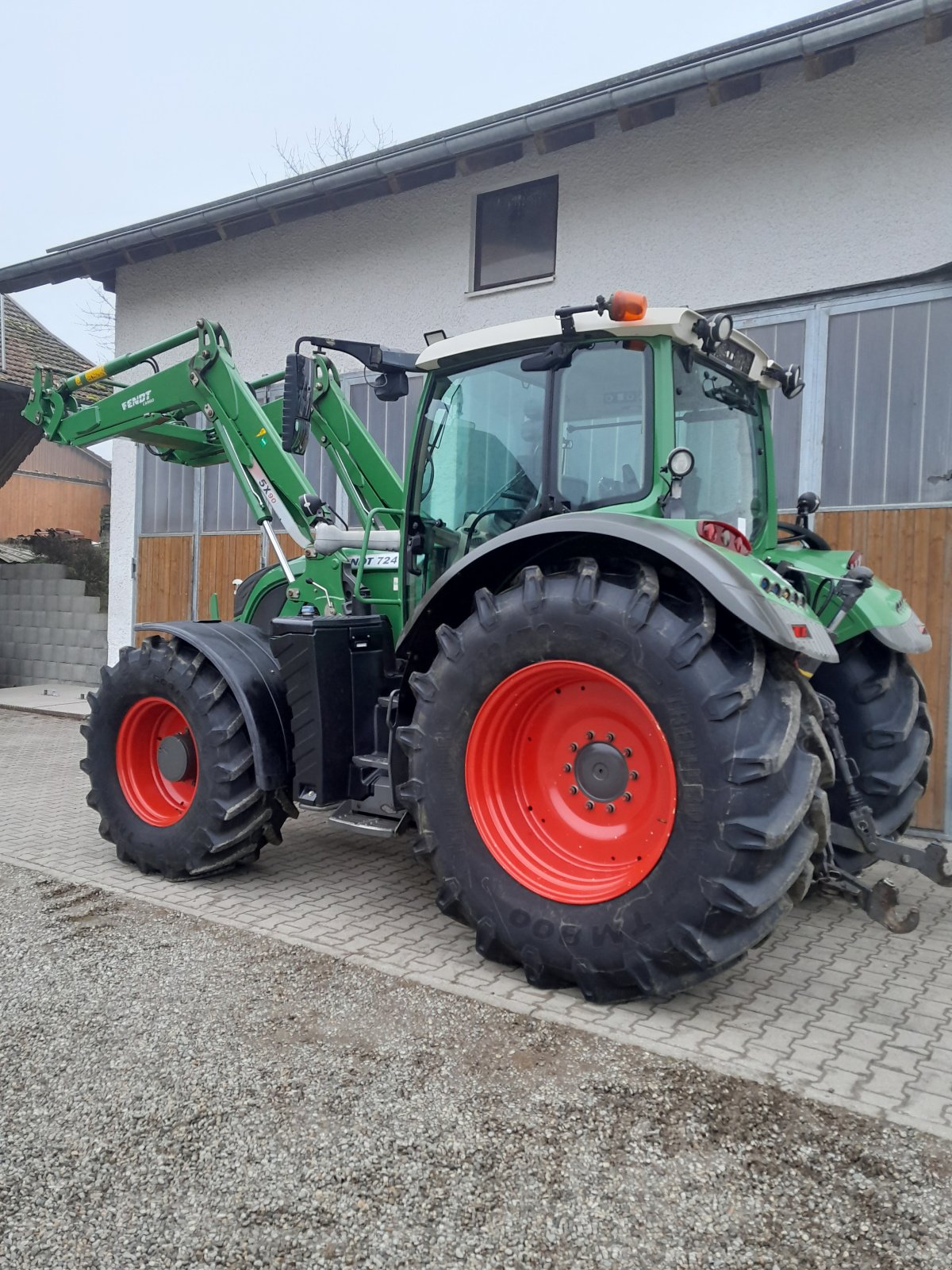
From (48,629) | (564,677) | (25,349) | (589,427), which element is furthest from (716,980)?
(25,349)

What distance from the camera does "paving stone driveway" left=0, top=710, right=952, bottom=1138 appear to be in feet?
9.71

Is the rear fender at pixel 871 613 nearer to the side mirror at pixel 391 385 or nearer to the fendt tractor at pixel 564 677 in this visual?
the fendt tractor at pixel 564 677

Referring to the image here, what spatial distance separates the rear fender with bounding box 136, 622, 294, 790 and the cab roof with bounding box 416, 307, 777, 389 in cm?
158

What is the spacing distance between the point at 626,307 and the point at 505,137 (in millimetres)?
4362

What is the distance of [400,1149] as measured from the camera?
245 centimetres

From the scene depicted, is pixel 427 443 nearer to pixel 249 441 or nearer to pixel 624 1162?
pixel 249 441

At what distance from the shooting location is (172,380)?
17.6 feet

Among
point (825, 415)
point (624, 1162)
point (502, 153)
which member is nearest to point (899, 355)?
point (825, 415)

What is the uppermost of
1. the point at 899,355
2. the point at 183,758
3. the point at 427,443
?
the point at 899,355

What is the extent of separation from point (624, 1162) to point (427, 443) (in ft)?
9.42

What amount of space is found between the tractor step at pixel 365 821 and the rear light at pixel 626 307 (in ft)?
6.85

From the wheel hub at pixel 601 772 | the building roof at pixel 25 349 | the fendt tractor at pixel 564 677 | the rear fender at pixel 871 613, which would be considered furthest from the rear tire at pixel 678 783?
the building roof at pixel 25 349

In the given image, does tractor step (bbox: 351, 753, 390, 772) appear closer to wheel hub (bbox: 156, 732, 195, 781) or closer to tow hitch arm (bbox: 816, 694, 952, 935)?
wheel hub (bbox: 156, 732, 195, 781)

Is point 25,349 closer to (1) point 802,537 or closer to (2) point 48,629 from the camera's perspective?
(2) point 48,629
